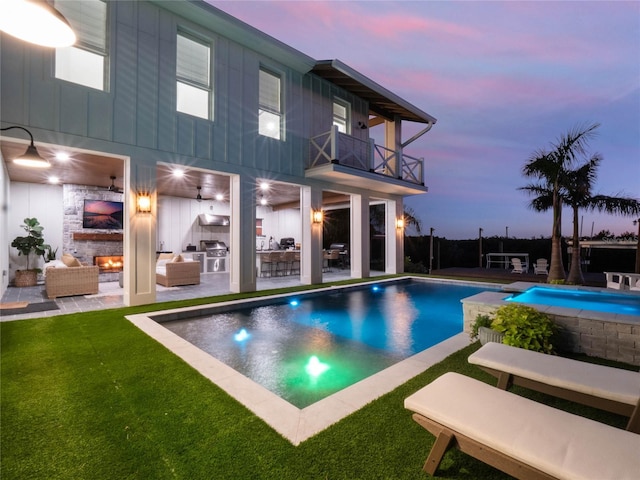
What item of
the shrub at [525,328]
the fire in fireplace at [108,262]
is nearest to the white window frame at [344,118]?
the shrub at [525,328]

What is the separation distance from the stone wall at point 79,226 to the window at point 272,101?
7.04 metres

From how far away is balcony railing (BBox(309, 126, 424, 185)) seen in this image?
9.44 m

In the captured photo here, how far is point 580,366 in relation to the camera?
2471 mm

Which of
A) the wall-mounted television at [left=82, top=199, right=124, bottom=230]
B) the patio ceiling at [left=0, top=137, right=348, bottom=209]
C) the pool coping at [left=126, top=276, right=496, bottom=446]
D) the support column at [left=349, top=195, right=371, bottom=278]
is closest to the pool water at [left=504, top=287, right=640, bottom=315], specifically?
the pool coping at [left=126, top=276, right=496, bottom=446]

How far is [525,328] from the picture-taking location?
359 centimetres

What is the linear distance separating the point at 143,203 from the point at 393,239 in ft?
31.6

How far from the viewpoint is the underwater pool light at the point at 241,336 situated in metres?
4.96

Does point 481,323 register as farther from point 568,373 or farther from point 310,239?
point 310,239

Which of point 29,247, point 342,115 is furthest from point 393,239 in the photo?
point 29,247

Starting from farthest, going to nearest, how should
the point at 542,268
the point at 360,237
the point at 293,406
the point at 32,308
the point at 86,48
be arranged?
the point at 542,268, the point at 360,237, the point at 32,308, the point at 86,48, the point at 293,406

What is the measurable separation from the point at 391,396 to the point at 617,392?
158 centimetres

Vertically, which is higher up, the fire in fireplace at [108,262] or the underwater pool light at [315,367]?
the fire in fireplace at [108,262]

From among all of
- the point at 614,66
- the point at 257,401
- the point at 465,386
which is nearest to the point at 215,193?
the point at 257,401

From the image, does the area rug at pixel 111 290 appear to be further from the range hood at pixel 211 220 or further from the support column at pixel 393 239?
the support column at pixel 393 239
